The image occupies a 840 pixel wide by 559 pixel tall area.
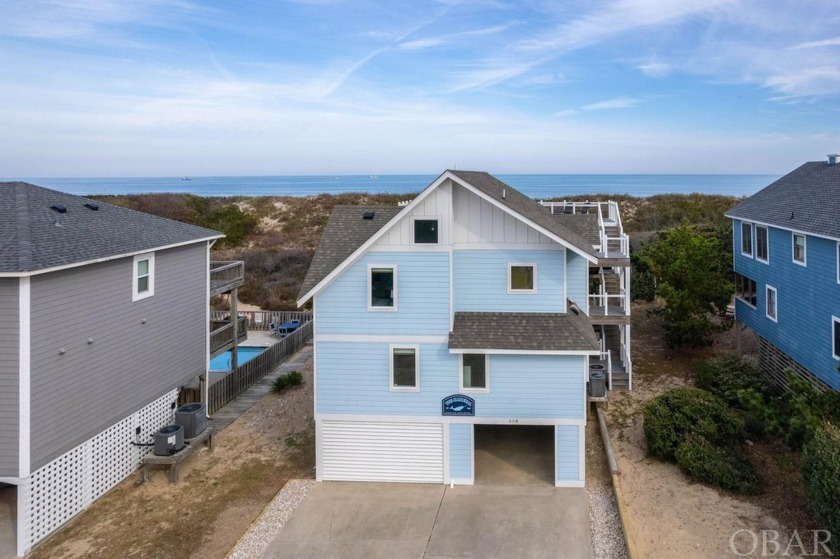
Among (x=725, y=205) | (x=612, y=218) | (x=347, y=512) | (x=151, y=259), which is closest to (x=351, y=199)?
(x=725, y=205)

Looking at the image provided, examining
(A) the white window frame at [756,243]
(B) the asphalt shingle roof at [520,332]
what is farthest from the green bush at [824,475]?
(A) the white window frame at [756,243]

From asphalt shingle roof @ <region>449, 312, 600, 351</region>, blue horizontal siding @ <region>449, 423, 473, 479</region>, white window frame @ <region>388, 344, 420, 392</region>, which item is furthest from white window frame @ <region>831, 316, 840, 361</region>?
white window frame @ <region>388, 344, 420, 392</region>

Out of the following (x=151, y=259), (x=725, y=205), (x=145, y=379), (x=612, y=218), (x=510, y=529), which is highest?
(x=725, y=205)

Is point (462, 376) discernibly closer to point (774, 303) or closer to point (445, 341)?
point (445, 341)

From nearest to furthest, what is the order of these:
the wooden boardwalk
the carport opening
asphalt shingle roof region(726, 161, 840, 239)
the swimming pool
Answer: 1. the carport opening
2. asphalt shingle roof region(726, 161, 840, 239)
3. the wooden boardwalk
4. the swimming pool

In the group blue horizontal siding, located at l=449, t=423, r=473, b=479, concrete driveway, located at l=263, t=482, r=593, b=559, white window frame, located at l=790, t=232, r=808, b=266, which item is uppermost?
white window frame, located at l=790, t=232, r=808, b=266

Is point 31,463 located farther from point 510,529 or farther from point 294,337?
point 294,337

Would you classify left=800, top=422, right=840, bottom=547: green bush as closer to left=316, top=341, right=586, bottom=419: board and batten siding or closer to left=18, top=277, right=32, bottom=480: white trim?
left=316, top=341, right=586, bottom=419: board and batten siding
